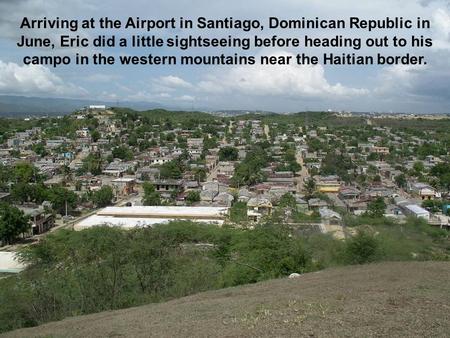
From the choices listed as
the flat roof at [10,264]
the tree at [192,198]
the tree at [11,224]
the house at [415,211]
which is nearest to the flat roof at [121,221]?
the tree at [11,224]

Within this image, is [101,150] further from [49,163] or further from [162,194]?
[162,194]

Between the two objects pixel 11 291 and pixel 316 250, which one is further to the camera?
pixel 316 250

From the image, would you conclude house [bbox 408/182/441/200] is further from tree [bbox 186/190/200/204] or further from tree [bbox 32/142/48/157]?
tree [bbox 32/142/48/157]

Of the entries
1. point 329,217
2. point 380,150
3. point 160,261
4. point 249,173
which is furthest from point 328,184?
point 160,261

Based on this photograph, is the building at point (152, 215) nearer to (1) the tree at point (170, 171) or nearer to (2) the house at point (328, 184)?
(2) the house at point (328, 184)

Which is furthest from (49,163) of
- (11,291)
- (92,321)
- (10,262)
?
(92,321)

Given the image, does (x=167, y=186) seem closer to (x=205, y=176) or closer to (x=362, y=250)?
(x=205, y=176)

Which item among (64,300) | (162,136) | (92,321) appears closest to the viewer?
(92,321)
